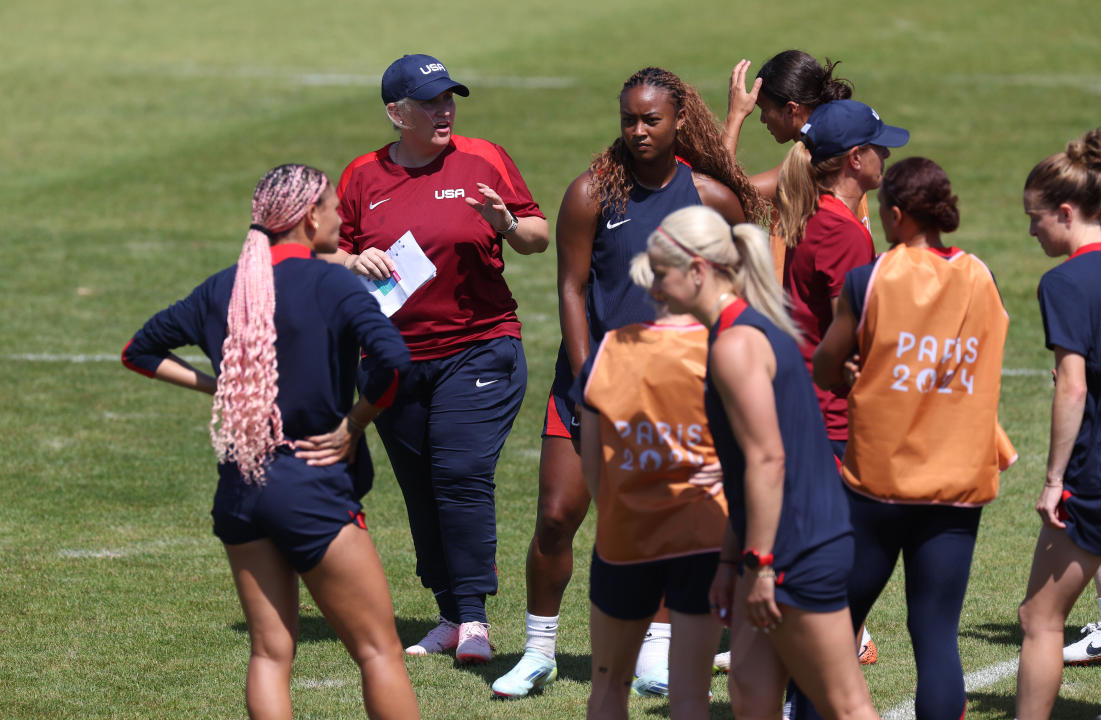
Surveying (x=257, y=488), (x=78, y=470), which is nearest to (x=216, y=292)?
(x=257, y=488)

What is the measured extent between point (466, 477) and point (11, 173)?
1560cm

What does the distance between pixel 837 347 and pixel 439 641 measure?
2721mm

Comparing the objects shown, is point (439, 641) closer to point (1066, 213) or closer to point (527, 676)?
point (527, 676)

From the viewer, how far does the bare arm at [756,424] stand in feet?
12.5

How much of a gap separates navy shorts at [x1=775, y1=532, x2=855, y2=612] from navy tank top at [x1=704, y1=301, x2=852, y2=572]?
0.9 inches

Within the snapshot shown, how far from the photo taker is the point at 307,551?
435 centimetres

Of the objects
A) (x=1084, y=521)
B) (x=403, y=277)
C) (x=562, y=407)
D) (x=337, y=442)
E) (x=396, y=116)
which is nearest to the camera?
(x=337, y=442)

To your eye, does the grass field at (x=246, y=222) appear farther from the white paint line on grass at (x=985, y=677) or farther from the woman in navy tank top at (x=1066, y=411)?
the woman in navy tank top at (x=1066, y=411)

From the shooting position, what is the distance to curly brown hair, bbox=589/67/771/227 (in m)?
5.45

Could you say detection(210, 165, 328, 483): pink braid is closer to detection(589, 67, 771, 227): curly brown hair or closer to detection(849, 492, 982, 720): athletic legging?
detection(589, 67, 771, 227): curly brown hair

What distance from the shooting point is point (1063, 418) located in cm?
467

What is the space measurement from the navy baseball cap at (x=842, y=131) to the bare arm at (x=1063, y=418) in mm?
976

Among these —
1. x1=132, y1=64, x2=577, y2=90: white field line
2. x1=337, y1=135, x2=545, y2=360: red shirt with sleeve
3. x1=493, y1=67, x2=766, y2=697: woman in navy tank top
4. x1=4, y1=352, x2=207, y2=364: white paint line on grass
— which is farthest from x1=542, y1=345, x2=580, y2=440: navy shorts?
x1=132, y1=64, x2=577, y2=90: white field line

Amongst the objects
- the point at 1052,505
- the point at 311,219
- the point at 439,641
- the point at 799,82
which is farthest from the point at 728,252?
the point at 439,641
